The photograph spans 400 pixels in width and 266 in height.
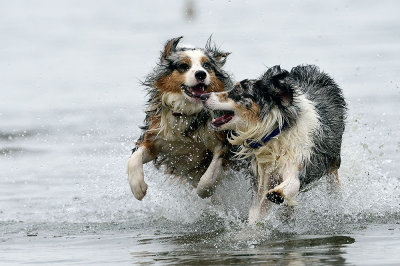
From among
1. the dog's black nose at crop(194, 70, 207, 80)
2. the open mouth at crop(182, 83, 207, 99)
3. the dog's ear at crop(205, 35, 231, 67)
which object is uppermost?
the dog's ear at crop(205, 35, 231, 67)

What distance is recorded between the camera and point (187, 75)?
8.05 meters

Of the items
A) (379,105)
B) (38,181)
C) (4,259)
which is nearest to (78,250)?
(4,259)

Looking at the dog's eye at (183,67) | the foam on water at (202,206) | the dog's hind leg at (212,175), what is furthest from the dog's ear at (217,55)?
the foam on water at (202,206)

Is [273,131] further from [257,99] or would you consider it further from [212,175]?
[212,175]

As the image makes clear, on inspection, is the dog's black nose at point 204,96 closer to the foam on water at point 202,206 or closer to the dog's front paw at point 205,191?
the dog's front paw at point 205,191

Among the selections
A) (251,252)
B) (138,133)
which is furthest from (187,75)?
(138,133)

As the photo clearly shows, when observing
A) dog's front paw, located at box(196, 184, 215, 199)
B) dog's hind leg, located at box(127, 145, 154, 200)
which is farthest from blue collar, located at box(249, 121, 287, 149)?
dog's hind leg, located at box(127, 145, 154, 200)

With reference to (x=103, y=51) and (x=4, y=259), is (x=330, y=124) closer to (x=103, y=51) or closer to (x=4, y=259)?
(x=4, y=259)

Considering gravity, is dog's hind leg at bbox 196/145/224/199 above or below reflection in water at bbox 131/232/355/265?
above

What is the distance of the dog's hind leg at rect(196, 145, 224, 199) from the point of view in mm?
8422

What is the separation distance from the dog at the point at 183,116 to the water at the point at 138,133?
45cm

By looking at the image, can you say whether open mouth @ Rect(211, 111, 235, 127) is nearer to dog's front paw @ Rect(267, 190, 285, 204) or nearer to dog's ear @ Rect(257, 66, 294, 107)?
dog's ear @ Rect(257, 66, 294, 107)

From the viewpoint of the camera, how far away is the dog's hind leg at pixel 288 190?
7.54 m

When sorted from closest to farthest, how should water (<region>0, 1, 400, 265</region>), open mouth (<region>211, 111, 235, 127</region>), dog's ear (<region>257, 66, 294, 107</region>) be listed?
water (<region>0, 1, 400, 265</region>), dog's ear (<region>257, 66, 294, 107</region>), open mouth (<region>211, 111, 235, 127</region>)
